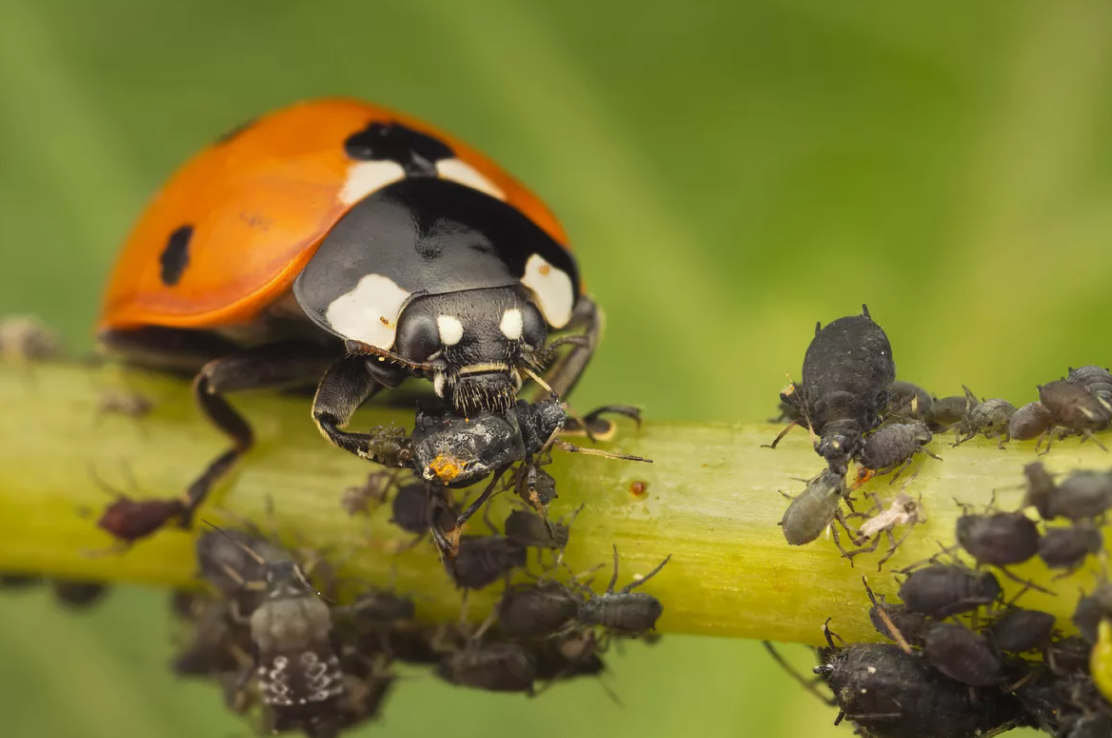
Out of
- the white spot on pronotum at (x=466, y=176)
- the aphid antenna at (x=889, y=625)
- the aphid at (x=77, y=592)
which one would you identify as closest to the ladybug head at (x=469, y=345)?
the white spot on pronotum at (x=466, y=176)

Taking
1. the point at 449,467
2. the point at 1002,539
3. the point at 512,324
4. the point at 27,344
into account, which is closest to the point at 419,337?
the point at 512,324

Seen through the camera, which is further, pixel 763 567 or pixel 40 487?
pixel 40 487

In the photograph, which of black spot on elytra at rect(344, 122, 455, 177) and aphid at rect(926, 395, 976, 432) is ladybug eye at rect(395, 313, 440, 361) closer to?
black spot on elytra at rect(344, 122, 455, 177)

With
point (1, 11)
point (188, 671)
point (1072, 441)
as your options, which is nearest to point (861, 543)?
point (1072, 441)

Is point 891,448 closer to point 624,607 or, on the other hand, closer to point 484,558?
point 624,607

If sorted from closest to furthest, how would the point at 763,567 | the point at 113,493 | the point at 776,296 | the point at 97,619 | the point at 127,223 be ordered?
the point at 763,567
the point at 113,493
the point at 776,296
the point at 97,619
the point at 127,223

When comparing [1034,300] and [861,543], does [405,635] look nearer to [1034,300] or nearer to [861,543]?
[861,543]

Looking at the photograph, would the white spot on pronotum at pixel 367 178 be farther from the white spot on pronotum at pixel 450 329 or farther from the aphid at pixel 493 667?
the aphid at pixel 493 667
